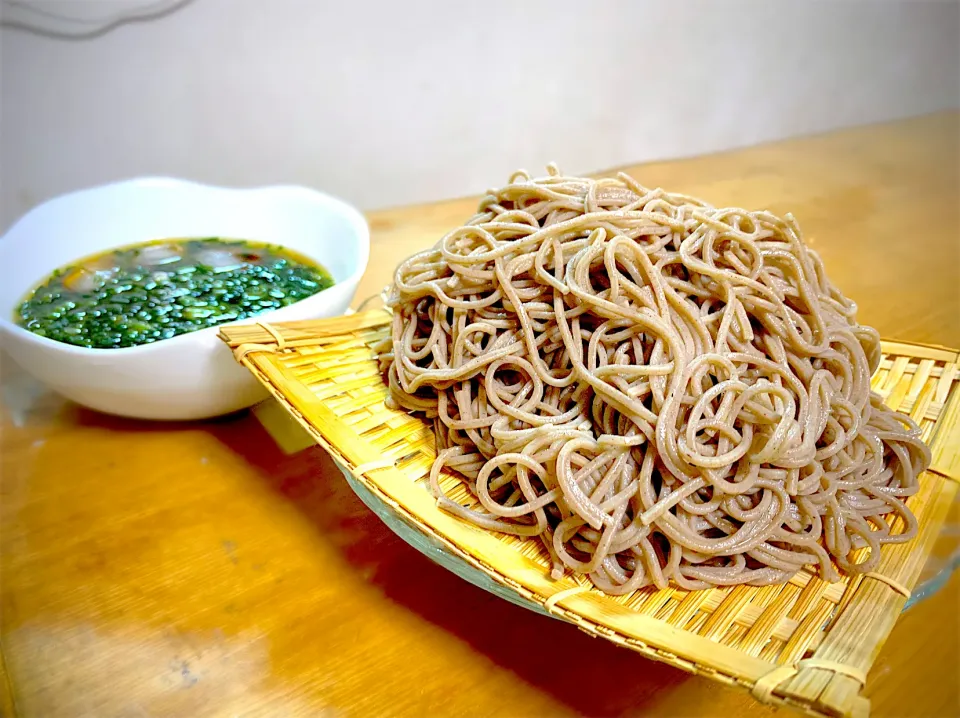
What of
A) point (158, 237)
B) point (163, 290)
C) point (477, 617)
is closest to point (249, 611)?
point (477, 617)

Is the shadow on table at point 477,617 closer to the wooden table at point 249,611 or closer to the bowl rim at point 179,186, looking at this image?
the wooden table at point 249,611

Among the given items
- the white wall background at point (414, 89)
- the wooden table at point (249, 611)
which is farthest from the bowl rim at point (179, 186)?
the white wall background at point (414, 89)

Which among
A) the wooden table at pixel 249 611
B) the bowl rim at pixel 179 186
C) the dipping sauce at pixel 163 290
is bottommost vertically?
the wooden table at pixel 249 611

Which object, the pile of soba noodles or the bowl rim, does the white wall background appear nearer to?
the bowl rim

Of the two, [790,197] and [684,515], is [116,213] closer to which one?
[684,515]

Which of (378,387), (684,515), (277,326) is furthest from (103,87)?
(684,515)

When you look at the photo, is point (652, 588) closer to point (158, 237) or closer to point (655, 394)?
point (655, 394)

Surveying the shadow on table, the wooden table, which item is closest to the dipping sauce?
the wooden table
